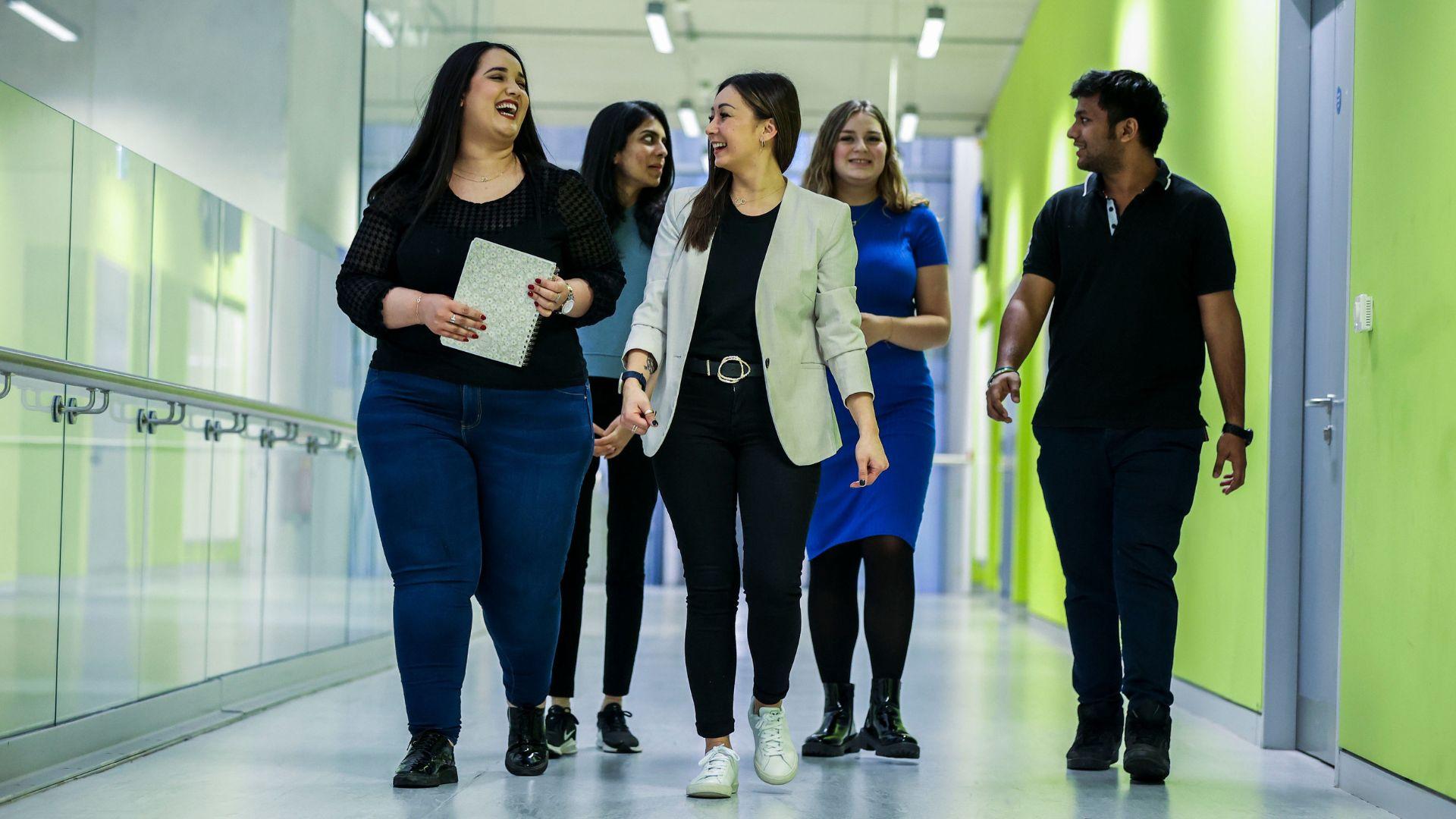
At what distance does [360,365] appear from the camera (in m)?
5.07

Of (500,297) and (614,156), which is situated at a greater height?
(614,156)

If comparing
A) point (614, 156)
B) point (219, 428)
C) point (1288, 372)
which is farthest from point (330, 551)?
point (1288, 372)

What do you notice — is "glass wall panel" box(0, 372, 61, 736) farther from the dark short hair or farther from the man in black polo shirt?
the dark short hair

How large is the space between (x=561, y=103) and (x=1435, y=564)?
30.3 feet

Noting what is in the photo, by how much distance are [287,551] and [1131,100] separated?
2784 millimetres

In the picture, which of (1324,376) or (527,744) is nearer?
(527,744)

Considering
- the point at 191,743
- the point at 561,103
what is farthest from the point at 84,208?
the point at 561,103

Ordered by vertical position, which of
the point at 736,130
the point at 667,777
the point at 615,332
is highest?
the point at 736,130

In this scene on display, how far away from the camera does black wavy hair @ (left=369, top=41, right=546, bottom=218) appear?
2.67 meters

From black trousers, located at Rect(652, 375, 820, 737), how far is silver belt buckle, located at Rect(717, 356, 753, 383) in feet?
0.04

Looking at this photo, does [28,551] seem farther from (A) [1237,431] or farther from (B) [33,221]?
(A) [1237,431]

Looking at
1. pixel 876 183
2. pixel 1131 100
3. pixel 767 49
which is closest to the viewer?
pixel 1131 100

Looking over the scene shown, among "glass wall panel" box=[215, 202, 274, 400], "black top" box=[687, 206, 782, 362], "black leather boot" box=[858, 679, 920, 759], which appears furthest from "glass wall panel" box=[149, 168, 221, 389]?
"black leather boot" box=[858, 679, 920, 759]

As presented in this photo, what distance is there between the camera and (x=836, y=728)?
3051 mm
